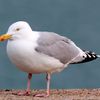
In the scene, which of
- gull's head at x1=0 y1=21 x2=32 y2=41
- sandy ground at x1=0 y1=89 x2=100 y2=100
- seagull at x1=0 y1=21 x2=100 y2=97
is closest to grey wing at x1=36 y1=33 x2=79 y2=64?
seagull at x1=0 y1=21 x2=100 y2=97

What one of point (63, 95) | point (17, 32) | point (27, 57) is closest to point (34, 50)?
point (27, 57)

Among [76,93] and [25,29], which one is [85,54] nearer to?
[76,93]

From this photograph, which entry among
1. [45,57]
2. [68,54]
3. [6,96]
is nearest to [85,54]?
[68,54]

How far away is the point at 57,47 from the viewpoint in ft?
21.5

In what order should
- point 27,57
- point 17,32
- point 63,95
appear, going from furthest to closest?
point 63,95 < point 17,32 < point 27,57

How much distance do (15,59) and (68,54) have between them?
736 mm

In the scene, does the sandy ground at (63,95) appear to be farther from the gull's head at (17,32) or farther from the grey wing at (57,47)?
the gull's head at (17,32)

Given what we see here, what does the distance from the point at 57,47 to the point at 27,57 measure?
47cm

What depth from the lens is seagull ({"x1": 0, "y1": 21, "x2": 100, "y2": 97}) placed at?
20.6 ft

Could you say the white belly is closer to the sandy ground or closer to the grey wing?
the grey wing

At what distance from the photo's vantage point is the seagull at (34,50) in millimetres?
6270

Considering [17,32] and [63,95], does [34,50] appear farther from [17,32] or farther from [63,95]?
[63,95]

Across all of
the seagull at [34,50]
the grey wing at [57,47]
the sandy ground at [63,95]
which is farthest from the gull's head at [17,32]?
the sandy ground at [63,95]

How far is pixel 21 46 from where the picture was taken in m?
6.27
